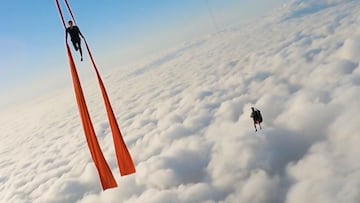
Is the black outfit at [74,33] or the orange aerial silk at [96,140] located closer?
the black outfit at [74,33]

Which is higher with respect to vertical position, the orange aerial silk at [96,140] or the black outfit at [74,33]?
the black outfit at [74,33]

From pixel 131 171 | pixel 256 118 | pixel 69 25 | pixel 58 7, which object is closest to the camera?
pixel 58 7

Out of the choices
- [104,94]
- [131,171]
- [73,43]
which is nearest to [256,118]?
[131,171]

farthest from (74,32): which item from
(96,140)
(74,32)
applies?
(96,140)

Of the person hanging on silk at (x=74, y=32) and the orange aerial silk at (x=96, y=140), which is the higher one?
the person hanging on silk at (x=74, y=32)

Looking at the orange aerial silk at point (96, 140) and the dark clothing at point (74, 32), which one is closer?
the dark clothing at point (74, 32)

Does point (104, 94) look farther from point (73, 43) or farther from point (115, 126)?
point (73, 43)

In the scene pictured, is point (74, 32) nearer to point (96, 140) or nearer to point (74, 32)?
point (74, 32)

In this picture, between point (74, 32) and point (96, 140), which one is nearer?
point (74, 32)
